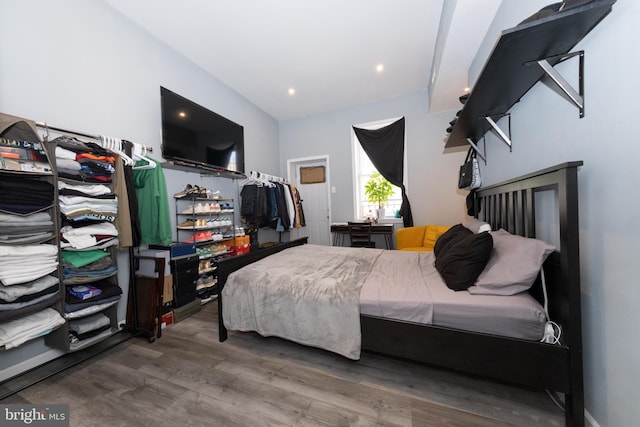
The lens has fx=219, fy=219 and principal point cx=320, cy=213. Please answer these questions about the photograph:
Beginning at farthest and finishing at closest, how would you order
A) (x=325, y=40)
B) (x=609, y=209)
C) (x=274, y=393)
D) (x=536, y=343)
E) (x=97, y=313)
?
Result: (x=325, y=40)
(x=97, y=313)
(x=274, y=393)
(x=536, y=343)
(x=609, y=209)

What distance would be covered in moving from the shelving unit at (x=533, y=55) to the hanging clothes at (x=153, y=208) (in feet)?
8.79

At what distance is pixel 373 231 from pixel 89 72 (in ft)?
12.5

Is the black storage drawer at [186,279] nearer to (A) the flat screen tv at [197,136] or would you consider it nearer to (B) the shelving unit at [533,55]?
(A) the flat screen tv at [197,136]

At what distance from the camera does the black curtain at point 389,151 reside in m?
3.89

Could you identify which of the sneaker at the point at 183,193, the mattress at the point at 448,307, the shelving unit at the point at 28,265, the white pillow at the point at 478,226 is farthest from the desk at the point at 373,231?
the shelving unit at the point at 28,265

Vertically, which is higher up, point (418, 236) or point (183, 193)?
point (183, 193)

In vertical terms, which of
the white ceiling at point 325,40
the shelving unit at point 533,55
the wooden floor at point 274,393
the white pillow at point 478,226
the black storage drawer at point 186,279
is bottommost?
the wooden floor at point 274,393

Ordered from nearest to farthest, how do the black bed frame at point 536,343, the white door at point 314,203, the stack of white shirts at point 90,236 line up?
the black bed frame at point 536,343 < the stack of white shirts at point 90,236 < the white door at point 314,203

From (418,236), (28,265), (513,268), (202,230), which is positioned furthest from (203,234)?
(418,236)

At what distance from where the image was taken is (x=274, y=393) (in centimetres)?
130

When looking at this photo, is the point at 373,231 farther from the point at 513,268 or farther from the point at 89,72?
the point at 89,72

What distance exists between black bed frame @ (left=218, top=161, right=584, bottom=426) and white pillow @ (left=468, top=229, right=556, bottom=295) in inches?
3.2

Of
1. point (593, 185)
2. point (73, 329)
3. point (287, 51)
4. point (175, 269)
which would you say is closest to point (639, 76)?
point (593, 185)

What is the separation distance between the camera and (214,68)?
3.02 m
